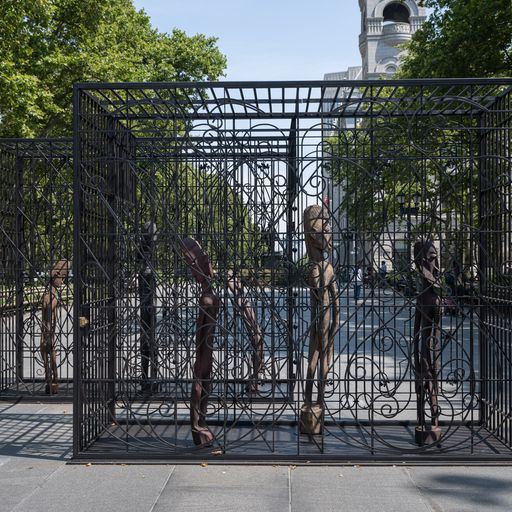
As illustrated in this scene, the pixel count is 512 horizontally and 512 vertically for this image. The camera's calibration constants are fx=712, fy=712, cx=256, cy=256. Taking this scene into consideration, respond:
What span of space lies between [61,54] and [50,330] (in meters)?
14.5

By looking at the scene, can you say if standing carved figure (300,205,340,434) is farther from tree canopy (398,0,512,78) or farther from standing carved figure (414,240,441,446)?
tree canopy (398,0,512,78)

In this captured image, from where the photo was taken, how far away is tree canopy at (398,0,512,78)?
17.7m

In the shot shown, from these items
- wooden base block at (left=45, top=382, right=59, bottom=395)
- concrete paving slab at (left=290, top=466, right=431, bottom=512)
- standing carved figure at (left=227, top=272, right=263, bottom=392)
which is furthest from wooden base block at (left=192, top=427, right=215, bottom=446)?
wooden base block at (left=45, top=382, right=59, bottom=395)

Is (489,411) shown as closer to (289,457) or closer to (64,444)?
(289,457)

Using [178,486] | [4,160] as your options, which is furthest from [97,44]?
[178,486]

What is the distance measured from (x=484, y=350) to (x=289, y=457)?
2.31 m

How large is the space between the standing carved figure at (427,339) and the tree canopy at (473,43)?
512 inches

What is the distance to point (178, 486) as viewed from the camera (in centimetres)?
548

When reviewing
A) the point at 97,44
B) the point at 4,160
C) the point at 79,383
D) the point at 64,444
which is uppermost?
the point at 97,44

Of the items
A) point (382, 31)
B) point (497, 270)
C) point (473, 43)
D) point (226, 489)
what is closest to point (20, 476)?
point (226, 489)

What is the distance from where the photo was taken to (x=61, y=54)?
21453 mm

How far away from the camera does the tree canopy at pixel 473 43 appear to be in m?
17.7

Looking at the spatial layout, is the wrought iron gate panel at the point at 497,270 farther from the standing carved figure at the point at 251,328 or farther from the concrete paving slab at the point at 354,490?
the standing carved figure at the point at 251,328

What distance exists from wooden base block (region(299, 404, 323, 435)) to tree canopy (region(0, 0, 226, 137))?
1355 cm
